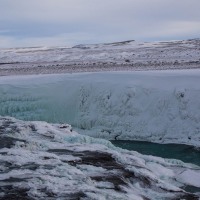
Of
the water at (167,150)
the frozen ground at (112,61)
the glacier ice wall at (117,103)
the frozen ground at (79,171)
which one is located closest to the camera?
the frozen ground at (79,171)

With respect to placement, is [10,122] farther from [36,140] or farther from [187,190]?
[187,190]

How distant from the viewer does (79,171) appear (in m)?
8.00

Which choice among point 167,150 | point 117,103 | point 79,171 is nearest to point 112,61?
point 117,103

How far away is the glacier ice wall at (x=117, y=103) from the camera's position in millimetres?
14609

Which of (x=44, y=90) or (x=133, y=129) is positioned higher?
(x=44, y=90)

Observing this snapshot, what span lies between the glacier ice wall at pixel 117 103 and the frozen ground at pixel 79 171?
12.0 feet

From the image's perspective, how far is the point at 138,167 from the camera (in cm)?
902

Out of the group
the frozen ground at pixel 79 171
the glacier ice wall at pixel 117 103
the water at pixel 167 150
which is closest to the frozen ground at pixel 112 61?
the glacier ice wall at pixel 117 103

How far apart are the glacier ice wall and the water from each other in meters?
0.37

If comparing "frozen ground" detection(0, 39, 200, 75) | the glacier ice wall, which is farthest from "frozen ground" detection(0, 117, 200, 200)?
"frozen ground" detection(0, 39, 200, 75)

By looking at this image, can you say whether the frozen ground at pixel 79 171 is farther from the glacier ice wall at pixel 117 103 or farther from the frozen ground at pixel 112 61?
the frozen ground at pixel 112 61

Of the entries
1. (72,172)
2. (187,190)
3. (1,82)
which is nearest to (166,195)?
(187,190)

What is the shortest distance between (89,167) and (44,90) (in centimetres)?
977

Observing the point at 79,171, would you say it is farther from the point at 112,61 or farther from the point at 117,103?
the point at 112,61
